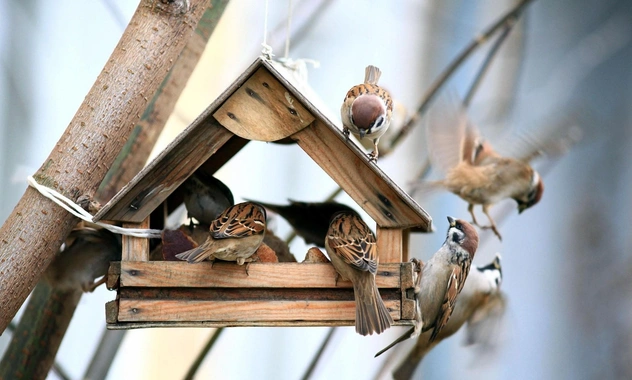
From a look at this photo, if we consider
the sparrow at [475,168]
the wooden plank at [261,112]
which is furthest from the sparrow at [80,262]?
the sparrow at [475,168]

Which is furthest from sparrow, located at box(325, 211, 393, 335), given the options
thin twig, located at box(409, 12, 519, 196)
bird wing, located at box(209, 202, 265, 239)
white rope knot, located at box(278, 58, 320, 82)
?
thin twig, located at box(409, 12, 519, 196)

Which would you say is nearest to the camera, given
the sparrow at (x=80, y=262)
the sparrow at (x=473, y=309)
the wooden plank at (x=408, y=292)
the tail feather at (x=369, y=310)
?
the tail feather at (x=369, y=310)

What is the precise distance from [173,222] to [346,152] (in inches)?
45.6

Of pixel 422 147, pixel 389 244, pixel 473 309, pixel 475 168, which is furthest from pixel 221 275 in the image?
pixel 422 147

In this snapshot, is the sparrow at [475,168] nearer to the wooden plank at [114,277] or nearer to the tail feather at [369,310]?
the tail feather at [369,310]

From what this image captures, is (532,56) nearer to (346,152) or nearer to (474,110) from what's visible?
(474,110)

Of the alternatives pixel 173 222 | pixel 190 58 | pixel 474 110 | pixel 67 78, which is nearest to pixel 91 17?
pixel 67 78

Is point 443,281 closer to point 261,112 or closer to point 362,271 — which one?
point 362,271

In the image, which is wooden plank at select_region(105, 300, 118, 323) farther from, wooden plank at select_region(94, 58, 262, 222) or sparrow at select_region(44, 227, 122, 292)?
sparrow at select_region(44, 227, 122, 292)

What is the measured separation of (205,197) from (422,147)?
2.55 meters

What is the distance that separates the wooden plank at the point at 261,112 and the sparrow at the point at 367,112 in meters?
0.25

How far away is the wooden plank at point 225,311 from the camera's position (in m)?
2.00

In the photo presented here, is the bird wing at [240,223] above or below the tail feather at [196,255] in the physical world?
above

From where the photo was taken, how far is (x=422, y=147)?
4.83 meters
